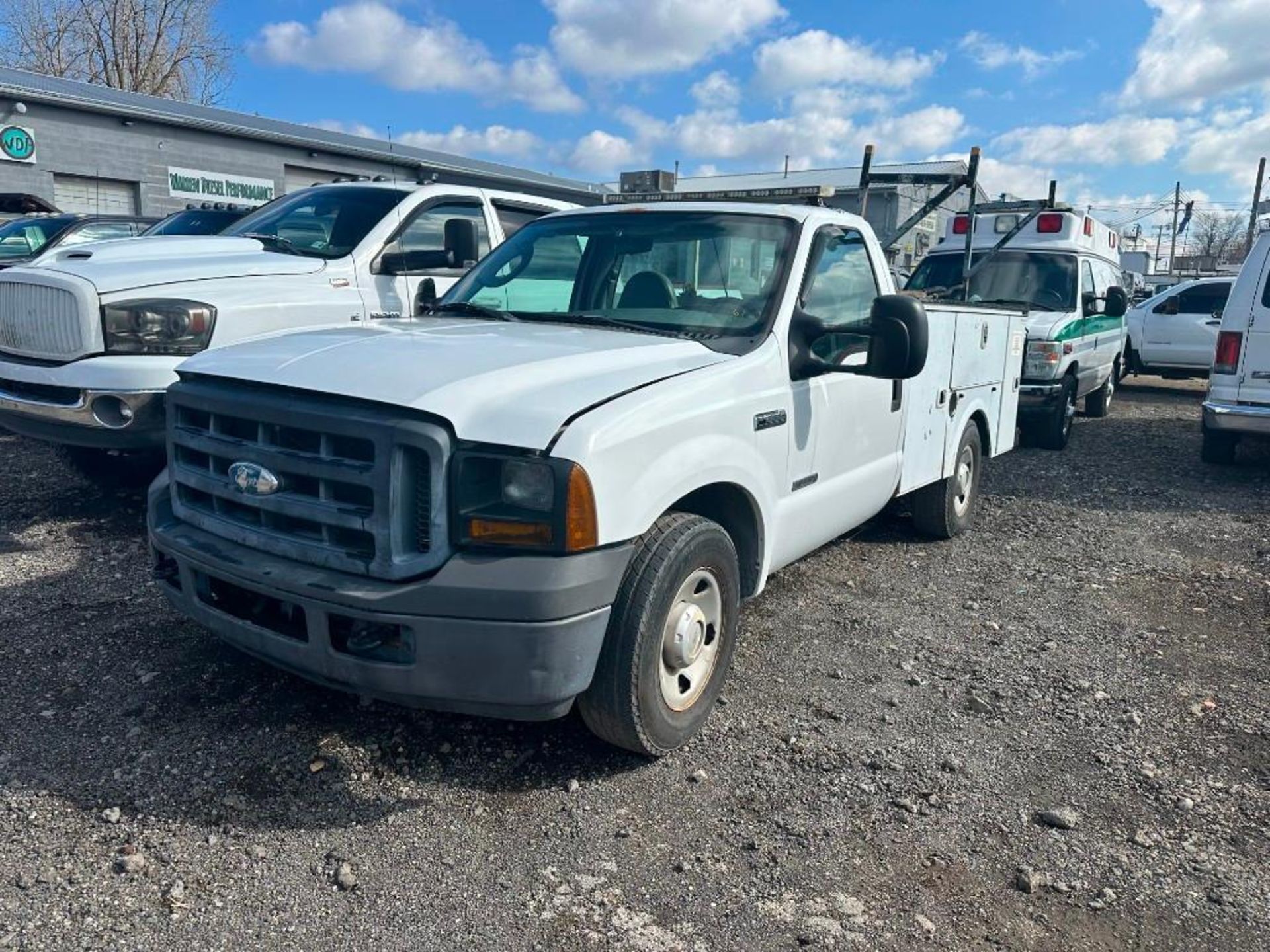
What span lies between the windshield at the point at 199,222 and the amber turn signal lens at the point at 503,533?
6757 millimetres

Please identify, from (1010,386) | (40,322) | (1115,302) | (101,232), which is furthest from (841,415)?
(101,232)

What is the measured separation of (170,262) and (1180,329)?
14.6 meters

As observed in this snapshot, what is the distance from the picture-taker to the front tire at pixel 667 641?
118 inches

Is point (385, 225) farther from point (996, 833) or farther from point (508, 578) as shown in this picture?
point (996, 833)

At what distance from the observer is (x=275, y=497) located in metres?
3.05

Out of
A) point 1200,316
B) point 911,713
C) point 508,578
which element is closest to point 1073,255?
point 1200,316

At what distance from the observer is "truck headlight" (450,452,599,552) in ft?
9.05

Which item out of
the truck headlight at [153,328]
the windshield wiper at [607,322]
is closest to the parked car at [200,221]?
the truck headlight at [153,328]

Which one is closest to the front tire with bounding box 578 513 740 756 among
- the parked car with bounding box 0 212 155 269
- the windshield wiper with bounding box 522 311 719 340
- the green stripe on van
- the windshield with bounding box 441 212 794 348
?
the windshield wiper with bounding box 522 311 719 340

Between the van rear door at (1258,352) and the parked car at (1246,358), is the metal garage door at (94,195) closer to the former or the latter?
the parked car at (1246,358)

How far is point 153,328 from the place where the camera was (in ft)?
16.9

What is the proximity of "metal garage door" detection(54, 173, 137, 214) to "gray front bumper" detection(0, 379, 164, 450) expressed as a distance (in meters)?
16.3

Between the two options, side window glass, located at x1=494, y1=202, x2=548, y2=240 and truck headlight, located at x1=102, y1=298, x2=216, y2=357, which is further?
side window glass, located at x1=494, y1=202, x2=548, y2=240

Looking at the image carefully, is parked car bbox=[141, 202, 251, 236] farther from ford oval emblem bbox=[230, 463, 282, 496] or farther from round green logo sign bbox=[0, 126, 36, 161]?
round green logo sign bbox=[0, 126, 36, 161]
